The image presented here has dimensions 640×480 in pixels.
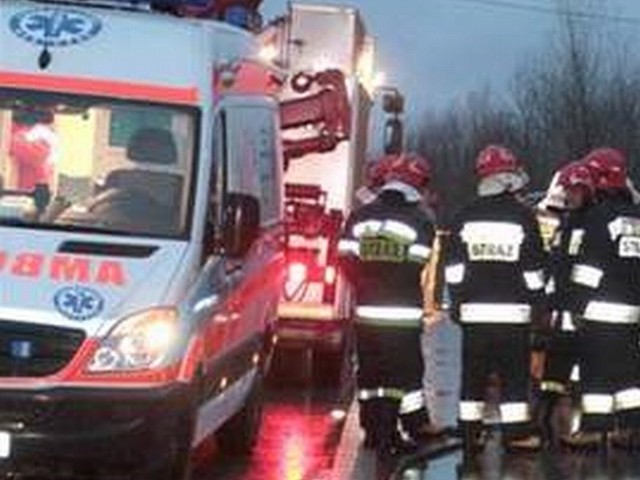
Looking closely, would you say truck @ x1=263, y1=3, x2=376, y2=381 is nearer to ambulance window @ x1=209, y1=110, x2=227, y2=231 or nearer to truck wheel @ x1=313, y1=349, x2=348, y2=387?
truck wheel @ x1=313, y1=349, x2=348, y2=387

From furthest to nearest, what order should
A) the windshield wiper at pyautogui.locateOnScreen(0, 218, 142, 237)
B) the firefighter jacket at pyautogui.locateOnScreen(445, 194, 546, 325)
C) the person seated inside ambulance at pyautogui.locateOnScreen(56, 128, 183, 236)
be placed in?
the firefighter jacket at pyautogui.locateOnScreen(445, 194, 546, 325), the person seated inside ambulance at pyautogui.locateOnScreen(56, 128, 183, 236), the windshield wiper at pyautogui.locateOnScreen(0, 218, 142, 237)

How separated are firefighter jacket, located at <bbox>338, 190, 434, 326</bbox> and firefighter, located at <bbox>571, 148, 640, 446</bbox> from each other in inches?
42.0

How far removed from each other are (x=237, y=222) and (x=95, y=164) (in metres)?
0.84

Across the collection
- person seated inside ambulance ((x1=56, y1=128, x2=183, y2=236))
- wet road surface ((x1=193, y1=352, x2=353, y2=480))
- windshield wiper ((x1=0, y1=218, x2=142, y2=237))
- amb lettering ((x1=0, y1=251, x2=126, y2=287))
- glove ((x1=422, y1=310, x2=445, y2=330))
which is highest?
person seated inside ambulance ((x1=56, y1=128, x2=183, y2=236))

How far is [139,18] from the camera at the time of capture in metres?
9.64

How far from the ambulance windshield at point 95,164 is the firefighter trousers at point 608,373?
3410mm

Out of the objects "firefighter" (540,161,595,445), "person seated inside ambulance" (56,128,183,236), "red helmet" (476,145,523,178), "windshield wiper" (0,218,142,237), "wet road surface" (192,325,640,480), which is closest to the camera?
"windshield wiper" (0,218,142,237)

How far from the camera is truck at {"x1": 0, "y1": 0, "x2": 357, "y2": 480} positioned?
8.55 metres

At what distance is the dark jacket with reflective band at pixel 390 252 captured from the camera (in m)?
11.5

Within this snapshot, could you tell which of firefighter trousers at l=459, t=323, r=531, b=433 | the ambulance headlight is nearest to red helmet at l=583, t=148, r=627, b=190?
firefighter trousers at l=459, t=323, r=531, b=433

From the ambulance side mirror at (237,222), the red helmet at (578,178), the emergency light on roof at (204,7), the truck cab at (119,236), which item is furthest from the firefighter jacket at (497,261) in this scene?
the emergency light on roof at (204,7)

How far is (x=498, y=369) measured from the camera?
1118 centimetres

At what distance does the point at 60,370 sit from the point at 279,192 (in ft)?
14.4

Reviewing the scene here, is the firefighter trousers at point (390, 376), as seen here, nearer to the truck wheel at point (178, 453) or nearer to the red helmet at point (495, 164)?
the red helmet at point (495, 164)
